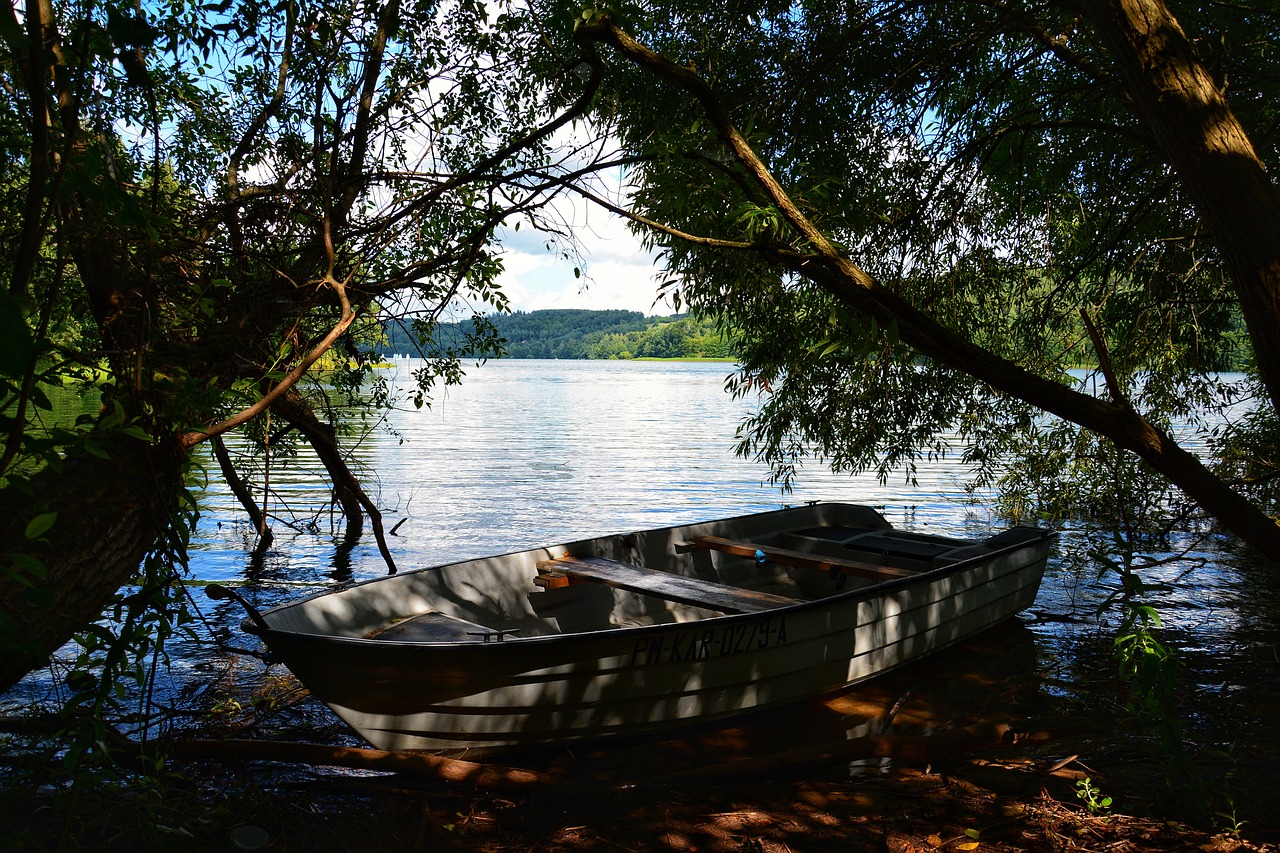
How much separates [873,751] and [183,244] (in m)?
4.86

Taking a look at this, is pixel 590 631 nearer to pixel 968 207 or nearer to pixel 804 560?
pixel 804 560

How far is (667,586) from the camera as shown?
622cm

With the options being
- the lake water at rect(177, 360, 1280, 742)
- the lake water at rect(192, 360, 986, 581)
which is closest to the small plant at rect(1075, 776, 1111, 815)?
the lake water at rect(177, 360, 1280, 742)

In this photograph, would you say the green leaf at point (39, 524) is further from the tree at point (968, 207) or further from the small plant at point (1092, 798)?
the small plant at point (1092, 798)

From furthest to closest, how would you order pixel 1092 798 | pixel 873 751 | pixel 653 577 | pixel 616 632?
pixel 653 577, pixel 873 751, pixel 616 632, pixel 1092 798

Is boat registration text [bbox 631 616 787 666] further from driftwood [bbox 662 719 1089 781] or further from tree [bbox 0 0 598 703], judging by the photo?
tree [bbox 0 0 598 703]

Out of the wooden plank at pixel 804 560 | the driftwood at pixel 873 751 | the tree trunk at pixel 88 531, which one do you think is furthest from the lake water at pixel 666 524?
the tree trunk at pixel 88 531

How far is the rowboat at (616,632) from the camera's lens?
4.91 meters

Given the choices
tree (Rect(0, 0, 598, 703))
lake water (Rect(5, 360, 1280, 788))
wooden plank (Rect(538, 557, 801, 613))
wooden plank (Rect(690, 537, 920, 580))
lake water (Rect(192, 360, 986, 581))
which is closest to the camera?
tree (Rect(0, 0, 598, 703))

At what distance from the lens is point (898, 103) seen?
6.89 m

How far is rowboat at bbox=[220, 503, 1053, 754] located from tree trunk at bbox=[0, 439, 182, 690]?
123cm

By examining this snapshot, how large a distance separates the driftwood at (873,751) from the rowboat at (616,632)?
0.51 m

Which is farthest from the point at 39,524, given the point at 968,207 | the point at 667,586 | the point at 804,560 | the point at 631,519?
the point at 631,519

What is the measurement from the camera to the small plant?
4345 mm
